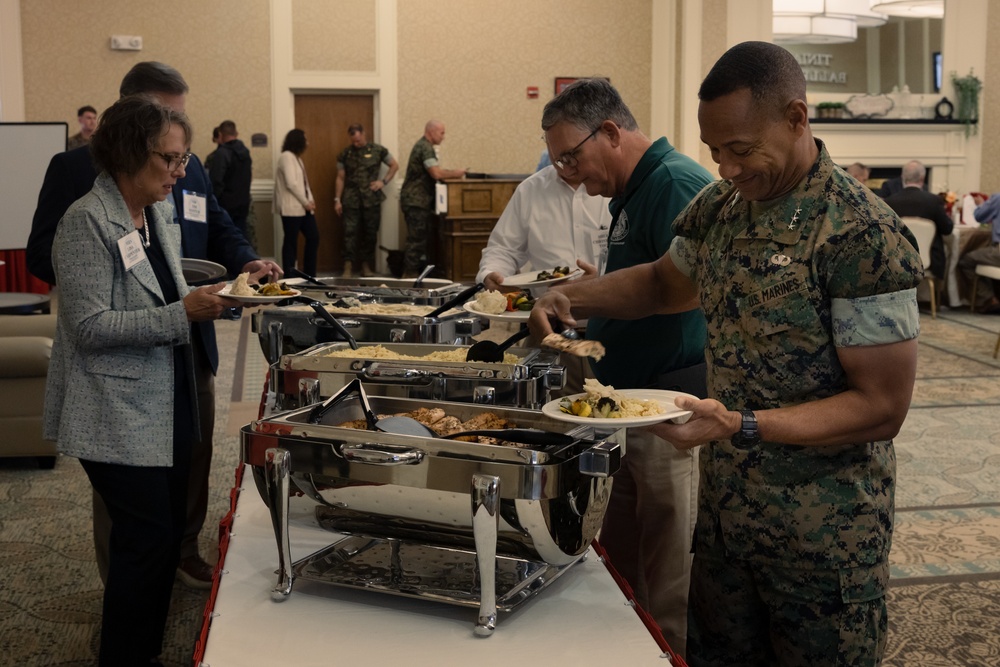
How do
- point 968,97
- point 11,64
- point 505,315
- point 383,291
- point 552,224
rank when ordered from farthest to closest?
point 968,97 → point 11,64 → point 552,224 → point 383,291 → point 505,315

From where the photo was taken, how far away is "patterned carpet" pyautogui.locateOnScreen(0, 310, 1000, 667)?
98.0 inches

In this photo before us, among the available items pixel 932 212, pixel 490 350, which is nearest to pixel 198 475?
pixel 490 350

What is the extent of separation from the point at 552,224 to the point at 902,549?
1.45 m

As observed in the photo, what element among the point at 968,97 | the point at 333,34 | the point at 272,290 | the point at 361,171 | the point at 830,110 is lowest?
the point at 272,290

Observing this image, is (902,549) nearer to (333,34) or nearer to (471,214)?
(471,214)

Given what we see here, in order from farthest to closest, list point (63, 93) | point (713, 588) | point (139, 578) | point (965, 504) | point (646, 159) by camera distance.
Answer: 1. point (63, 93)
2. point (965, 504)
3. point (646, 159)
4. point (139, 578)
5. point (713, 588)

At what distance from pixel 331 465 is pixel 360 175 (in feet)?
29.4

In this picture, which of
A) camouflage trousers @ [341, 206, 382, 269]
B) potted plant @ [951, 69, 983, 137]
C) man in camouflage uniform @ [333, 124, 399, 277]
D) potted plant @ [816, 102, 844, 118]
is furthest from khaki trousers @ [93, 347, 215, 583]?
potted plant @ [951, 69, 983, 137]

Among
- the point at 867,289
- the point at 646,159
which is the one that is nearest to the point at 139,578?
the point at 646,159

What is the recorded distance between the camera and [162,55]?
9.91m

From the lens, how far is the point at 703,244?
1.48 meters

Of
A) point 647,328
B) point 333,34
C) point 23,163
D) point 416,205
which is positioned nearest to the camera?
point 647,328

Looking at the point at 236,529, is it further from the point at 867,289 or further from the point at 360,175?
the point at 360,175

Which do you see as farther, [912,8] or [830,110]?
[912,8]
